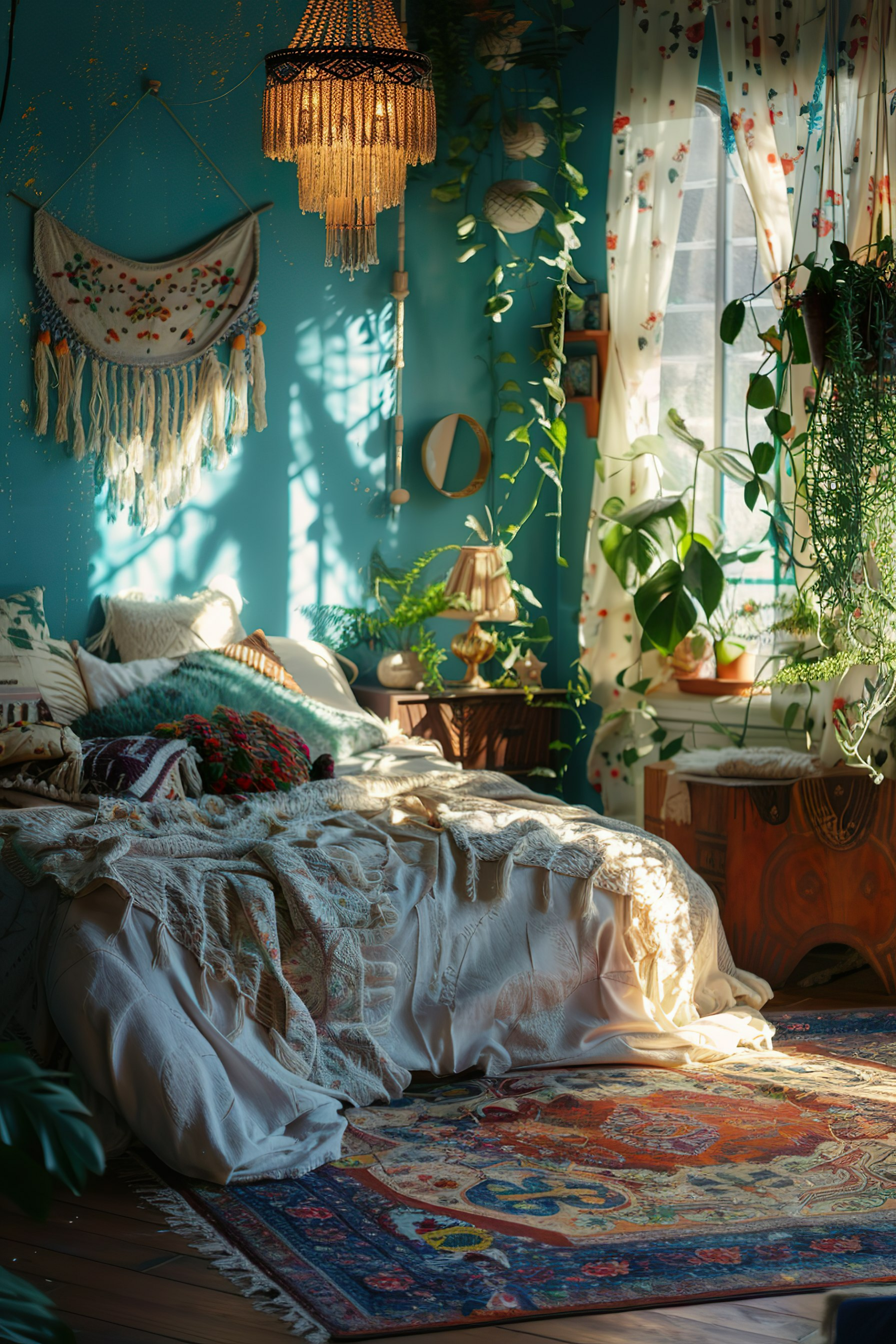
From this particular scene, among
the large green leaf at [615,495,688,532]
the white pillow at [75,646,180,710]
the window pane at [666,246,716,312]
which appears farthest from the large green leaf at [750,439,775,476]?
the white pillow at [75,646,180,710]

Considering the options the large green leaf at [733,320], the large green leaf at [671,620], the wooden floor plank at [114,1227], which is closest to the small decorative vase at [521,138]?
the large green leaf at [733,320]

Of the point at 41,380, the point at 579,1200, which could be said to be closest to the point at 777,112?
the point at 41,380

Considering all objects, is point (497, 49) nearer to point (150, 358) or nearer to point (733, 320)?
point (733, 320)

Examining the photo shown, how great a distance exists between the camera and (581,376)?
16.4 ft

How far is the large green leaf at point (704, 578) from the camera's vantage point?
14.4 feet

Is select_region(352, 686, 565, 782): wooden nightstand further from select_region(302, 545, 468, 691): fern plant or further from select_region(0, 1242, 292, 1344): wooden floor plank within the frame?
select_region(0, 1242, 292, 1344): wooden floor plank

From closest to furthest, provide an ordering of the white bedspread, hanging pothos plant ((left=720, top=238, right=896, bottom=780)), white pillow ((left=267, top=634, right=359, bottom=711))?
the white bedspread, hanging pothos plant ((left=720, top=238, right=896, bottom=780)), white pillow ((left=267, top=634, right=359, bottom=711))

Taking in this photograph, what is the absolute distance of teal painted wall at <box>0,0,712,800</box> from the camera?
13.3ft

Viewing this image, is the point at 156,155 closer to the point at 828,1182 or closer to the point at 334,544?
the point at 334,544

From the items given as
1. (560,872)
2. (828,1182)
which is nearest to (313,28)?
(560,872)

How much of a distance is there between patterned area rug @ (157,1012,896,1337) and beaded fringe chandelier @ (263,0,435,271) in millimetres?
1894

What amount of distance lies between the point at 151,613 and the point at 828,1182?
2545mm

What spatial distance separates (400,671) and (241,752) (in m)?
1.28

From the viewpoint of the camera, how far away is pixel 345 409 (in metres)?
4.80
